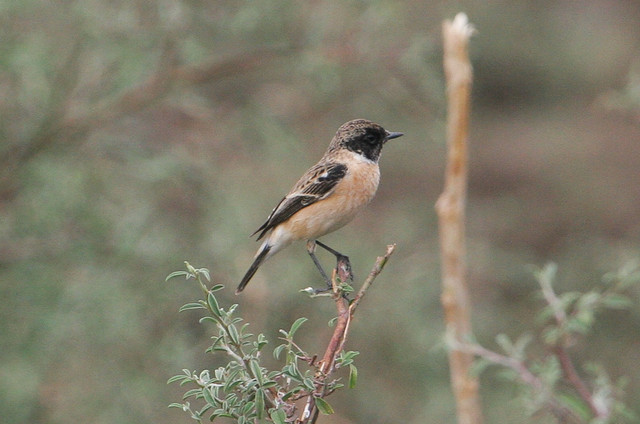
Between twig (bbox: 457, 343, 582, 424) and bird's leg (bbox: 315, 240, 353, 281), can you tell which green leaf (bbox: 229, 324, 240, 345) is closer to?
bird's leg (bbox: 315, 240, 353, 281)

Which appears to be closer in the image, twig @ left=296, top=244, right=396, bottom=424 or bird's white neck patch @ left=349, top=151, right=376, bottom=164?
twig @ left=296, top=244, right=396, bottom=424

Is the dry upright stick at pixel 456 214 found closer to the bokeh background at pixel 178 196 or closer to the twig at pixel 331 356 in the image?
the twig at pixel 331 356

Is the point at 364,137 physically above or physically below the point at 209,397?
above

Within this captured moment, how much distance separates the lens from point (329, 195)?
147 inches

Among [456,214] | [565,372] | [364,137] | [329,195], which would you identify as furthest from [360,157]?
[565,372]

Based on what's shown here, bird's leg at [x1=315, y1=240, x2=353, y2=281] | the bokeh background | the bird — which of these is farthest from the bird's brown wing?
the bokeh background

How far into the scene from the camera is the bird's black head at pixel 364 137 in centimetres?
392

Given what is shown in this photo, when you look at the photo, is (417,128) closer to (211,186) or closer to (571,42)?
(211,186)

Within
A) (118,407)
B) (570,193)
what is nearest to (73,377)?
(118,407)

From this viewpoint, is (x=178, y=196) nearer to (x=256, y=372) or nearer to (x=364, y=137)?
(x=364, y=137)

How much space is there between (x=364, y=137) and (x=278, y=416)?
233 cm

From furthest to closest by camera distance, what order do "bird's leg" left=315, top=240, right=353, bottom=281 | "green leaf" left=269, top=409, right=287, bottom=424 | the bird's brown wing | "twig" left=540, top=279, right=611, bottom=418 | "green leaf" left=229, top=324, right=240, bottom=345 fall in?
the bird's brown wing → "twig" left=540, top=279, right=611, bottom=418 → "bird's leg" left=315, top=240, right=353, bottom=281 → "green leaf" left=229, top=324, right=240, bottom=345 → "green leaf" left=269, top=409, right=287, bottom=424

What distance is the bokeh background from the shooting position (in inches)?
227

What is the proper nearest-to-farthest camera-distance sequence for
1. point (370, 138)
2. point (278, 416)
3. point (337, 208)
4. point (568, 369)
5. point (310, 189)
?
point (278, 416) → point (568, 369) → point (337, 208) → point (310, 189) → point (370, 138)
